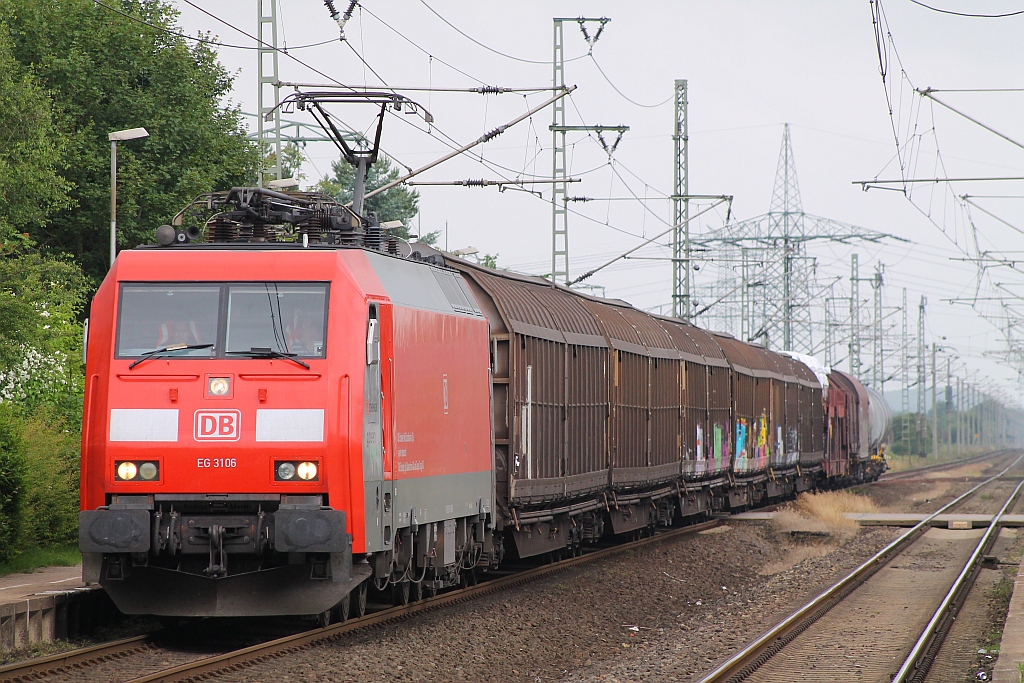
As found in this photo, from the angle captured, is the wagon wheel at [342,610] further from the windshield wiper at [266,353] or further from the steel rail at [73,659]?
the windshield wiper at [266,353]

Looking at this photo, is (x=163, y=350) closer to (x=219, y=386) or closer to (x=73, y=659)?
(x=219, y=386)

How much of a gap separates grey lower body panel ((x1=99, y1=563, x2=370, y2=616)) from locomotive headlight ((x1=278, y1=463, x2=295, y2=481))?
807mm

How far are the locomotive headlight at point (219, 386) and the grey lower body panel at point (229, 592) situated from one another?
153 centimetres

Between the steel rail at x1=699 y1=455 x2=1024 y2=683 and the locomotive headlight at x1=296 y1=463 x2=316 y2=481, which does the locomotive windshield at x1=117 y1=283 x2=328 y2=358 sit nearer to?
the locomotive headlight at x1=296 y1=463 x2=316 y2=481

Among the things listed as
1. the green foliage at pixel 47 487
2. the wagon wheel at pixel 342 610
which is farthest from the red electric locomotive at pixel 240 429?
the green foliage at pixel 47 487

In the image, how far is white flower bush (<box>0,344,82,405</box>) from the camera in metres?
20.6

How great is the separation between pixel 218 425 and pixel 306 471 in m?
0.83

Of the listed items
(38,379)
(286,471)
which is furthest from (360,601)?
(38,379)

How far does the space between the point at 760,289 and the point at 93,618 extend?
45.7m

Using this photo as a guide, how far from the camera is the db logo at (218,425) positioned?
10672 millimetres

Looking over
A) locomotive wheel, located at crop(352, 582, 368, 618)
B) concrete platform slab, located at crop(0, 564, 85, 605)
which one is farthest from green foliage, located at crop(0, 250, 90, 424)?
locomotive wheel, located at crop(352, 582, 368, 618)

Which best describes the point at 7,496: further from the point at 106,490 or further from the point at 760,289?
the point at 760,289

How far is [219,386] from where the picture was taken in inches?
425

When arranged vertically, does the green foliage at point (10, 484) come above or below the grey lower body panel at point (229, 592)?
above
